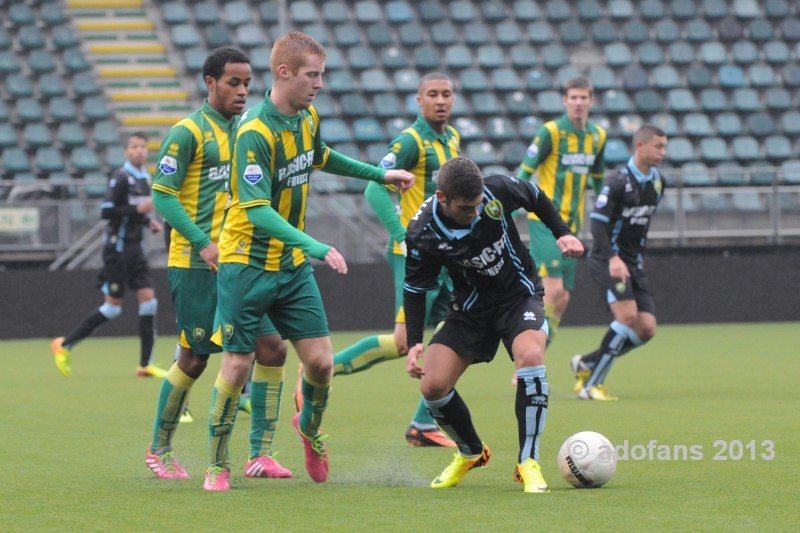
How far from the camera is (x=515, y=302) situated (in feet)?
16.6

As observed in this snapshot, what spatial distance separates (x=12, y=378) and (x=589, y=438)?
706 centimetres

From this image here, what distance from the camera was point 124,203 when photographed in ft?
34.4

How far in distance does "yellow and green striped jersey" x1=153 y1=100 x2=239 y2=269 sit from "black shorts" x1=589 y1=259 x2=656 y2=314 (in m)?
3.78

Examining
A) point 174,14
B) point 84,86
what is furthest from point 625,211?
point 174,14

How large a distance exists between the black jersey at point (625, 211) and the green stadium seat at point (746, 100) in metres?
12.9

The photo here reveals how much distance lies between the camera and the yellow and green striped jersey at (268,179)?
486 cm

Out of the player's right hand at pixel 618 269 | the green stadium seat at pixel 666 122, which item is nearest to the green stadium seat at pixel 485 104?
the green stadium seat at pixel 666 122

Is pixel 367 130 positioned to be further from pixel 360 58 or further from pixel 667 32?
pixel 667 32

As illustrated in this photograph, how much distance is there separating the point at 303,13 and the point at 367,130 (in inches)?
129

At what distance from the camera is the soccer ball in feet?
15.7

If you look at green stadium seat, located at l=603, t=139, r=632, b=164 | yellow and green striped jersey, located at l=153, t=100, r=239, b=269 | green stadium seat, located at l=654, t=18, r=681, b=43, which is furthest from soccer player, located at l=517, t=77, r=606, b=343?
green stadium seat, located at l=654, t=18, r=681, b=43

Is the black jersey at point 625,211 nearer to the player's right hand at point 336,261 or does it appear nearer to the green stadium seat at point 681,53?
the player's right hand at point 336,261

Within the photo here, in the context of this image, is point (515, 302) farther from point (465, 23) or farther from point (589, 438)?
point (465, 23)

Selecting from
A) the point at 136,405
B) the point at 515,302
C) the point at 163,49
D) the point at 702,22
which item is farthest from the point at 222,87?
the point at 702,22
